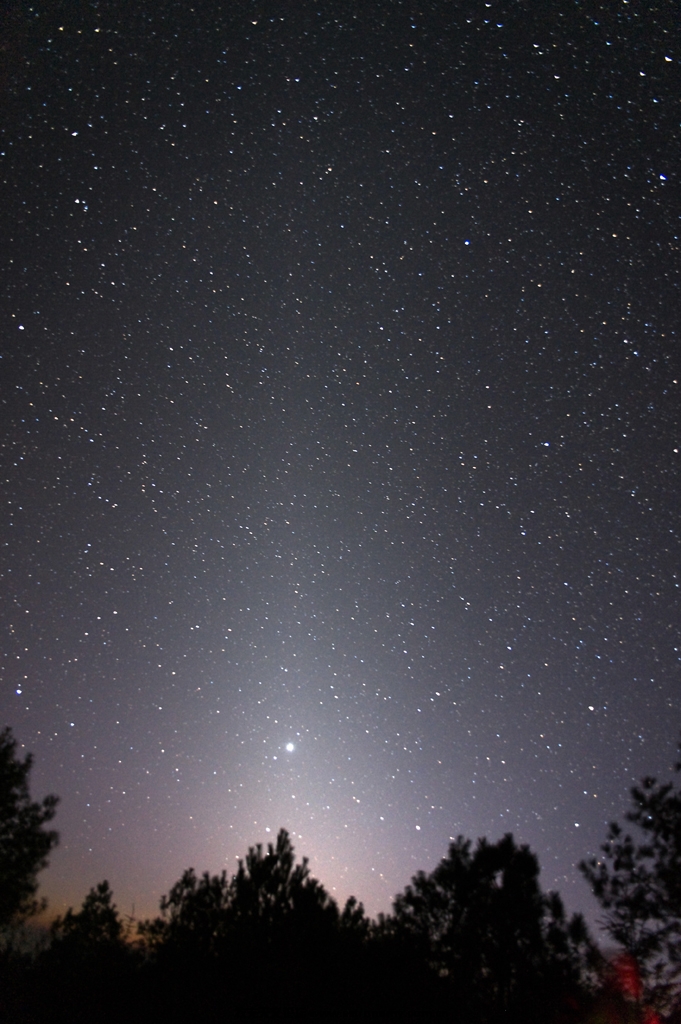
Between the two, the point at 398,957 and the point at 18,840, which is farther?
the point at 18,840

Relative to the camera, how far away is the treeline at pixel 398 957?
9.83 meters

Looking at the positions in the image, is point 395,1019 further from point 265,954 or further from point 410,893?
point 410,893

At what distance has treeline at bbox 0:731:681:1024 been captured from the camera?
9.83 m

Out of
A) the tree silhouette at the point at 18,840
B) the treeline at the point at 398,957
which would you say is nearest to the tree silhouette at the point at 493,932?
the treeline at the point at 398,957

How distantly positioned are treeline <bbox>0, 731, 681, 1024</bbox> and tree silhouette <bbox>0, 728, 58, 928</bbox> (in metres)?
2.64

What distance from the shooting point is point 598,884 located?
33.7 feet

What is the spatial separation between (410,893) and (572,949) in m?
4.47

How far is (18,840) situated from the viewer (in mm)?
18438

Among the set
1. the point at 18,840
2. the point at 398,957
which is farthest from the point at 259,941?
the point at 18,840

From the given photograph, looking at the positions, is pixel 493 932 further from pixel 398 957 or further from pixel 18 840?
pixel 18 840

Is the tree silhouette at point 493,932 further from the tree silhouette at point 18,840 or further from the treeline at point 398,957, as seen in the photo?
the tree silhouette at point 18,840

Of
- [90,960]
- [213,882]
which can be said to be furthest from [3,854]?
[213,882]

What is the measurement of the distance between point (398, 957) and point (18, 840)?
12.6 m

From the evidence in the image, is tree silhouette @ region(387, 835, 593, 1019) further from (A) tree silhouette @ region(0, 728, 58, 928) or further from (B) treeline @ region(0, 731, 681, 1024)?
(A) tree silhouette @ region(0, 728, 58, 928)
